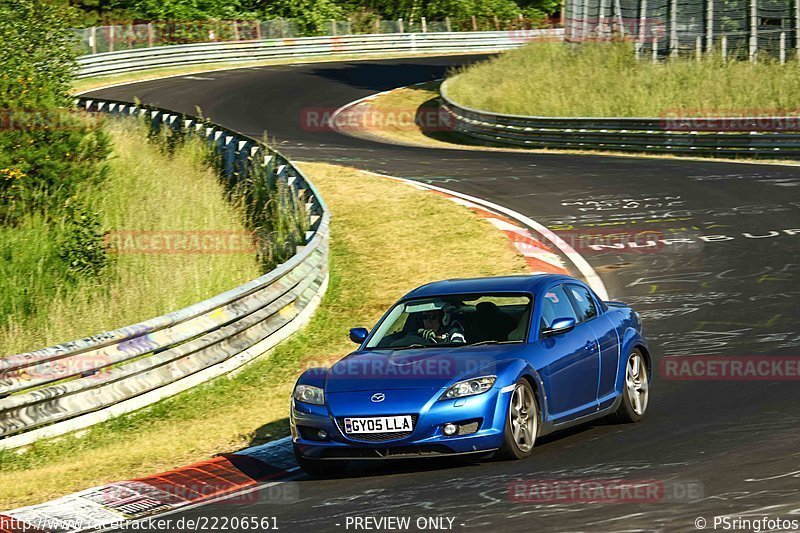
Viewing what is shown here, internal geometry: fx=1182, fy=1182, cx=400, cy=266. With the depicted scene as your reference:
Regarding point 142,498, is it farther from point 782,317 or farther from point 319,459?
point 782,317

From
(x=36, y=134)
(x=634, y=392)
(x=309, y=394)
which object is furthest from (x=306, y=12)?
(x=309, y=394)

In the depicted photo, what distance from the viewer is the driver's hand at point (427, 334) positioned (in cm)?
934

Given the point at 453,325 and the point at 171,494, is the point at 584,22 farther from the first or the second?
the point at 171,494

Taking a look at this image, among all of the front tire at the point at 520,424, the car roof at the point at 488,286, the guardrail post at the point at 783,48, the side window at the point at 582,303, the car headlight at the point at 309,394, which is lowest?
the front tire at the point at 520,424

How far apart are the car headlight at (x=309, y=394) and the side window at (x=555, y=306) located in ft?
6.21

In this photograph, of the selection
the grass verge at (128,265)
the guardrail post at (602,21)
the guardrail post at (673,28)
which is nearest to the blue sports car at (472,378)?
the grass verge at (128,265)

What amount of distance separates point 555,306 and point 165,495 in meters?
3.49

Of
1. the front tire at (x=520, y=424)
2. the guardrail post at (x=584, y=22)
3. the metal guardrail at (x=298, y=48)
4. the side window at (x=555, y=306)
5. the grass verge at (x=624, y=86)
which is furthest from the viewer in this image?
the metal guardrail at (x=298, y=48)

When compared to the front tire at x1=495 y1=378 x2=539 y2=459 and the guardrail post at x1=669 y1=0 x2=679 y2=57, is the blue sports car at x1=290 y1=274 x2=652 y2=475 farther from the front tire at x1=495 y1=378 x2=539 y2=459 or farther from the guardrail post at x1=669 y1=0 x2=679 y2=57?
the guardrail post at x1=669 y1=0 x2=679 y2=57

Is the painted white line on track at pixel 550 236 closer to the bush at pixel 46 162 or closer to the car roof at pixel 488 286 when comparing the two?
the car roof at pixel 488 286

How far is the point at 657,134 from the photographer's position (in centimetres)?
2877

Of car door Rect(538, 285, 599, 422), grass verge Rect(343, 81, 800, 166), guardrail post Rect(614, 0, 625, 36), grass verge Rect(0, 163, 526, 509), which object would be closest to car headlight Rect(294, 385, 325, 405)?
grass verge Rect(0, 163, 526, 509)

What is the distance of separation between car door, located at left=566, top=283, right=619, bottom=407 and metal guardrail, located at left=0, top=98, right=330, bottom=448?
393cm

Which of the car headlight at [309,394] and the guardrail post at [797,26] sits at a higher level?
the guardrail post at [797,26]
